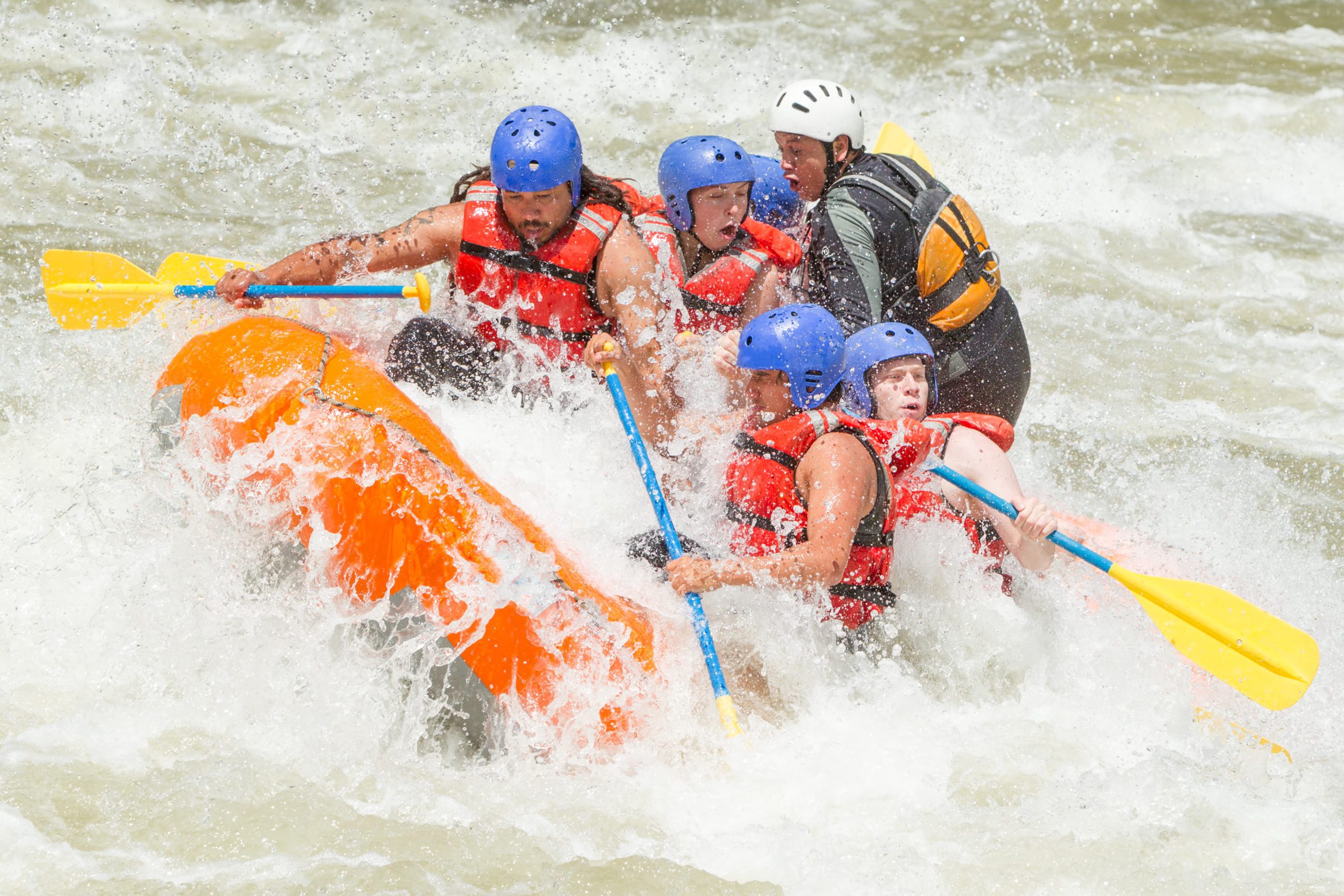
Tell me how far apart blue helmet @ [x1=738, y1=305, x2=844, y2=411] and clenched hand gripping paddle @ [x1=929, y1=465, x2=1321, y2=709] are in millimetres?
439

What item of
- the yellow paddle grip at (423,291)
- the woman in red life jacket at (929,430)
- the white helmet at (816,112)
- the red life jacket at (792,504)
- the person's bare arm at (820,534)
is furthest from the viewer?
the white helmet at (816,112)

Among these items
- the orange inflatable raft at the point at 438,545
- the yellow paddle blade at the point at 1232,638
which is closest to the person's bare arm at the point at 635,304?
the orange inflatable raft at the point at 438,545

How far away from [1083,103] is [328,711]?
310 inches

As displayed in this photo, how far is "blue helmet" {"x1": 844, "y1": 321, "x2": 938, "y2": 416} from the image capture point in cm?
398

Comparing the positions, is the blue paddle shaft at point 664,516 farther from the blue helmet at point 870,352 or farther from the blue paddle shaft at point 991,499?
the blue paddle shaft at point 991,499

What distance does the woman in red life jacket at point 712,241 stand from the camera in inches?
174

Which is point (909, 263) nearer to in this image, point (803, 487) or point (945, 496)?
point (945, 496)

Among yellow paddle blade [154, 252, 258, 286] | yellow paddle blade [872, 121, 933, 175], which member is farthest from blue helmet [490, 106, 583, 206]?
yellow paddle blade [872, 121, 933, 175]

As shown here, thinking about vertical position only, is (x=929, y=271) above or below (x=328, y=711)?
above

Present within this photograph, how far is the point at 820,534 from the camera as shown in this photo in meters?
3.43

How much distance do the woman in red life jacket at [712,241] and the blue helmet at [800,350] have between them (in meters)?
0.73

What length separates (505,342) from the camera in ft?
14.6

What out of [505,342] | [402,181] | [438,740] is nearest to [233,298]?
[505,342]

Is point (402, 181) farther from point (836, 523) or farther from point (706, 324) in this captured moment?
point (836, 523)
